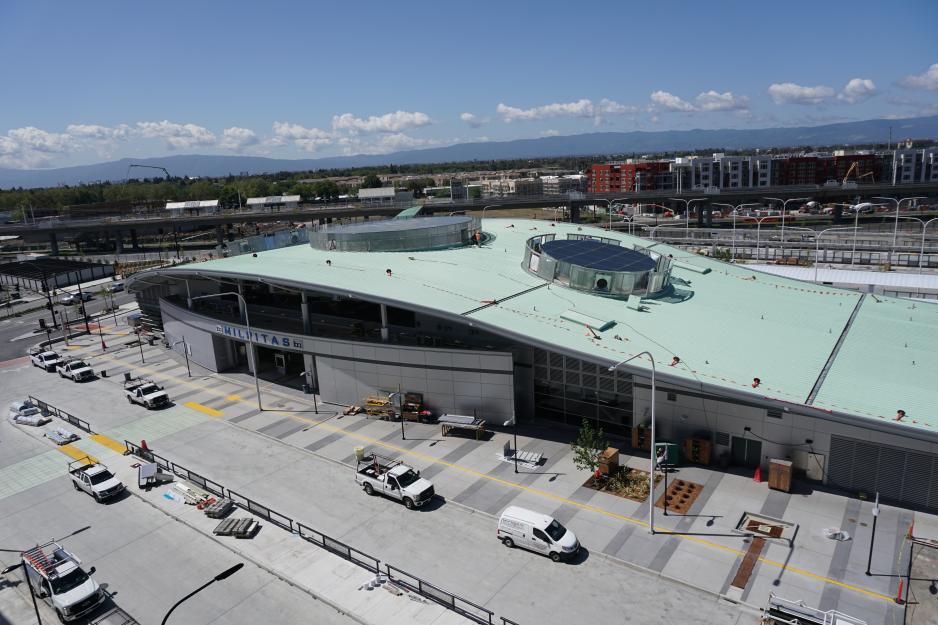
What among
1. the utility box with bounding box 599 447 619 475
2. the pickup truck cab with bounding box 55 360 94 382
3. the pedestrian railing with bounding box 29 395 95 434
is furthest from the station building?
the pedestrian railing with bounding box 29 395 95 434

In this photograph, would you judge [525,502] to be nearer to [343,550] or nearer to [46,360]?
[343,550]

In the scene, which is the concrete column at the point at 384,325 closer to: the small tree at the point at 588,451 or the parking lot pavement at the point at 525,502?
the parking lot pavement at the point at 525,502

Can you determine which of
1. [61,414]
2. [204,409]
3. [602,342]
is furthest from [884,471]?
[61,414]

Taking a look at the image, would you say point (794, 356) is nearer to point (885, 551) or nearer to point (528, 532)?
point (885, 551)


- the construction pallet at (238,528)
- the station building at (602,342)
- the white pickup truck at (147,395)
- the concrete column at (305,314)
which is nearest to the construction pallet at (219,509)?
the construction pallet at (238,528)

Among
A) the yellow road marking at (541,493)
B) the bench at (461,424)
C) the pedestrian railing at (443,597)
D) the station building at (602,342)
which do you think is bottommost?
the yellow road marking at (541,493)

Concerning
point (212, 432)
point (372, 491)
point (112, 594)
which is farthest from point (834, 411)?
point (212, 432)
